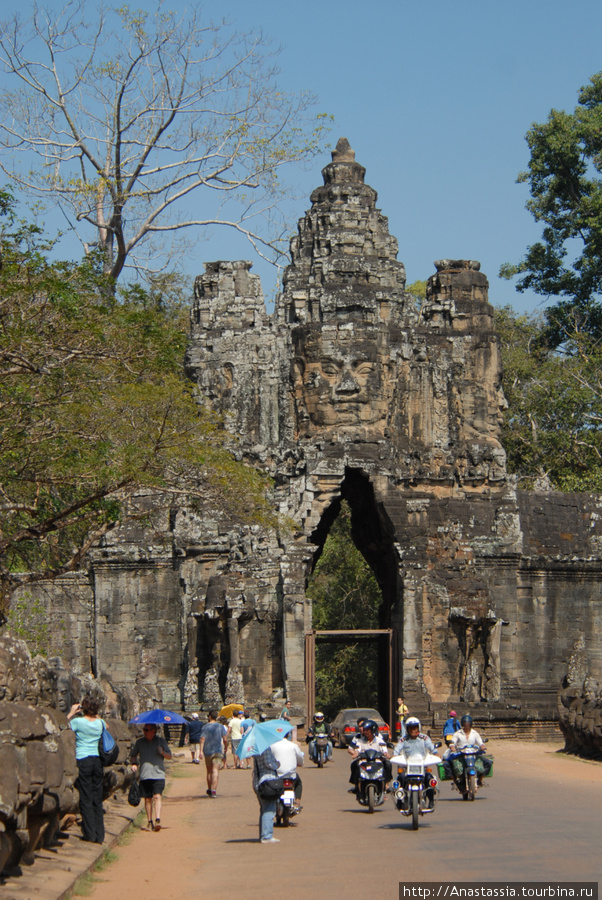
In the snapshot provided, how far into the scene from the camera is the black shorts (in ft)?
43.4

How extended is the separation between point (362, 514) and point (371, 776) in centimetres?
1604

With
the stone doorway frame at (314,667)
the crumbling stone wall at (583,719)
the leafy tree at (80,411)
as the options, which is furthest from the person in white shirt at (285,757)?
the stone doorway frame at (314,667)

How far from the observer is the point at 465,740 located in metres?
15.3

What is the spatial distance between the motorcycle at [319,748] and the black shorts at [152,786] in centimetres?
840

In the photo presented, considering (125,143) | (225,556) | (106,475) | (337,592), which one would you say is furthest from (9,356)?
(337,592)

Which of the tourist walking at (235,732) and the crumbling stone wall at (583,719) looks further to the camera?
the tourist walking at (235,732)

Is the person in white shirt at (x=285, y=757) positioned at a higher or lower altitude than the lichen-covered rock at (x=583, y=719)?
higher

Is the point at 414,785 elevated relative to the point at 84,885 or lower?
elevated

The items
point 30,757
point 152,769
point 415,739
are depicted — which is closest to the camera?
A: point 30,757

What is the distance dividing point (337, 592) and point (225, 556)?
1428 cm

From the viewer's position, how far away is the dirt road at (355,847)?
9469 mm

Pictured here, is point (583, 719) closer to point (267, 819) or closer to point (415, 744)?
point (415, 744)

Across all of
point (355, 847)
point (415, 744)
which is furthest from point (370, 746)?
point (355, 847)

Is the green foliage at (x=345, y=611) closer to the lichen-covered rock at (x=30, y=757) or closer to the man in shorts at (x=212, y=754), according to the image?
the man in shorts at (x=212, y=754)
